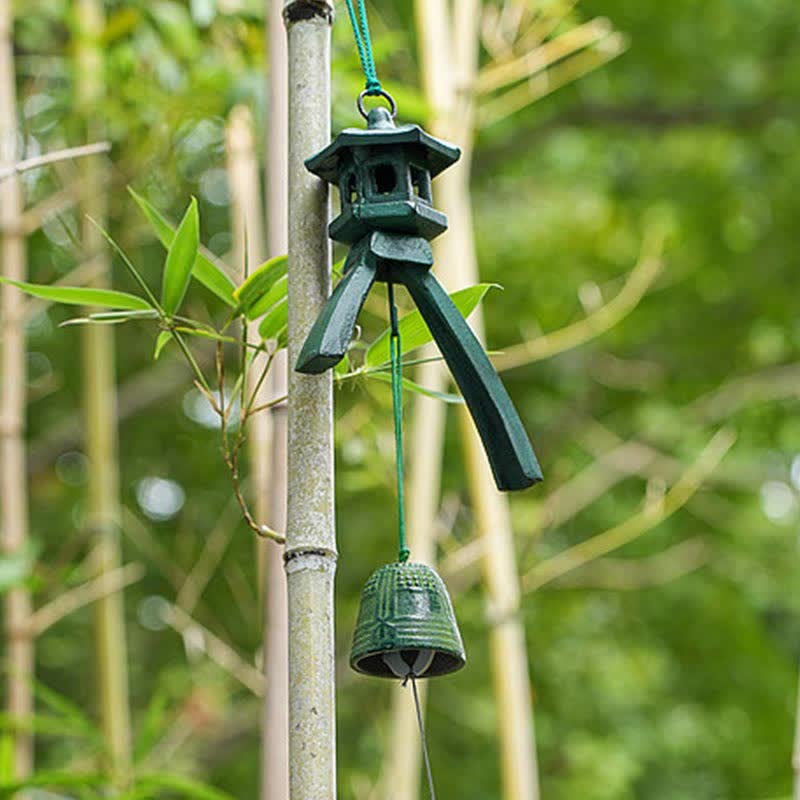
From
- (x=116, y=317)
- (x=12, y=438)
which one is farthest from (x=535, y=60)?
(x=116, y=317)

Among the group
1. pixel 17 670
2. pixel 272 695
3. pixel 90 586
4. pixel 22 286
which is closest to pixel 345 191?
pixel 22 286

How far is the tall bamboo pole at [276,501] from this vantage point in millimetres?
1032

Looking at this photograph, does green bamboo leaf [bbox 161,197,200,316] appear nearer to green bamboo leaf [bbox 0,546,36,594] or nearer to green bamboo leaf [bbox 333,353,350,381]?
green bamboo leaf [bbox 333,353,350,381]

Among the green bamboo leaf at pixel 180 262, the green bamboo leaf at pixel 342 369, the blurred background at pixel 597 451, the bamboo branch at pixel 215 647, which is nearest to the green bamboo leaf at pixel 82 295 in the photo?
the green bamboo leaf at pixel 180 262

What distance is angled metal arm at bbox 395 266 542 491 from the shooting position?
680 mm

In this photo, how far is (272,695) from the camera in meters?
1.03

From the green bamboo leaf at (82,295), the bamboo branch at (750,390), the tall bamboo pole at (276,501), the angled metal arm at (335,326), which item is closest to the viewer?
the angled metal arm at (335,326)

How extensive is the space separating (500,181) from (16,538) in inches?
67.7

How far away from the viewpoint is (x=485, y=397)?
69 cm

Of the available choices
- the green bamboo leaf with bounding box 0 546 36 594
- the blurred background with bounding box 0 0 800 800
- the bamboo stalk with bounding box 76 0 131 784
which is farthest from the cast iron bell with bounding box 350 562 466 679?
the blurred background with bounding box 0 0 800 800

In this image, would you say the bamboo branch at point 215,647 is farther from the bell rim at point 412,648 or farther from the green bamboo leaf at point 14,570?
the bell rim at point 412,648

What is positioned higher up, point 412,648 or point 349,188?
point 349,188

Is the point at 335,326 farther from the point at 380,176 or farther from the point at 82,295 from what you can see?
the point at 82,295

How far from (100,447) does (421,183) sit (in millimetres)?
1230
